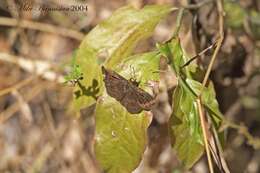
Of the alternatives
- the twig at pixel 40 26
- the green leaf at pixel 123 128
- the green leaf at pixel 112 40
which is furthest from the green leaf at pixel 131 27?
the twig at pixel 40 26

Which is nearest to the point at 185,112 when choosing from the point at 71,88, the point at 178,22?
the point at 178,22

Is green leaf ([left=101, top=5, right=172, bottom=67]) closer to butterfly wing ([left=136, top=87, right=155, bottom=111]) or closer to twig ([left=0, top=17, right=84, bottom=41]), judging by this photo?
butterfly wing ([left=136, top=87, right=155, bottom=111])

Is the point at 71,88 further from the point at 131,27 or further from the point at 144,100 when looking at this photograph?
the point at 144,100

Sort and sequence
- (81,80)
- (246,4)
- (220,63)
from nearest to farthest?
(81,80) < (220,63) < (246,4)

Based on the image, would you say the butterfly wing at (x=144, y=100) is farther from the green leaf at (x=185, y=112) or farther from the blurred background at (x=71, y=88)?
the blurred background at (x=71, y=88)

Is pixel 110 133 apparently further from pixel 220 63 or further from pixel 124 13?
pixel 220 63

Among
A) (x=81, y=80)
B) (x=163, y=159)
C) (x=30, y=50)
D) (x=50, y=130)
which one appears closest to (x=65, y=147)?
(x=50, y=130)

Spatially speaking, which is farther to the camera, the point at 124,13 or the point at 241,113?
the point at 241,113
